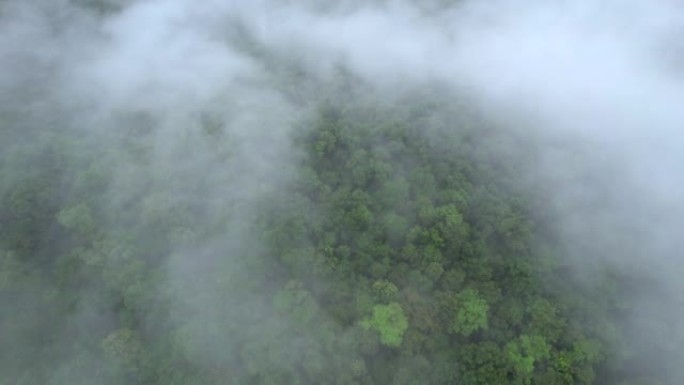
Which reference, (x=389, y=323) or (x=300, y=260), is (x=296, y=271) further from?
(x=389, y=323)

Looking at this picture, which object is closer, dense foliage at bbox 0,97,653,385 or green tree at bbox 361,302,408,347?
green tree at bbox 361,302,408,347

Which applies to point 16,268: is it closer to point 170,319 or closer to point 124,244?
point 124,244

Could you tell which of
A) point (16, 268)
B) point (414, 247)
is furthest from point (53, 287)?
point (414, 247)

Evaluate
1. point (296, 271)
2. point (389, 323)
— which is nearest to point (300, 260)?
point (296, 271)

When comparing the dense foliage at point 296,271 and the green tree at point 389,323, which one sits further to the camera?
the dense foliage at point 296,271

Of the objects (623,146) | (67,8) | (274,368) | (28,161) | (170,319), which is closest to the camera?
(274,368)
